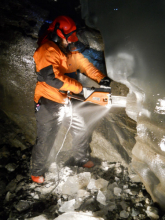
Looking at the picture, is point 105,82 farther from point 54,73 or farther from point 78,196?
point 78,196

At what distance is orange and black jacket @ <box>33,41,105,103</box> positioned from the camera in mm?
1924

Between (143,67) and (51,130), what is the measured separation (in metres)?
1.66

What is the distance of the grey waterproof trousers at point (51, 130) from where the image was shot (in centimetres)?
221

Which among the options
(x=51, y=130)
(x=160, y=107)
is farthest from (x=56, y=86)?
(x=160, y=107)

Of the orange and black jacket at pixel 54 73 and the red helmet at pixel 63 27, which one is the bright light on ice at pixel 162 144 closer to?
the orange and black jacket at pixel 54 73

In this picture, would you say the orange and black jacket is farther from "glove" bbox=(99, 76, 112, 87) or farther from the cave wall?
the cave wall

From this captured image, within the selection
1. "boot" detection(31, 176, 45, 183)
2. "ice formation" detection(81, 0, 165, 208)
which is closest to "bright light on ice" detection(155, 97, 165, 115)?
"ice formation" detection(81, 0, 165, 208)

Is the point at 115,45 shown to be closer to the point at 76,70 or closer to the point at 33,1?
the point at 76,70

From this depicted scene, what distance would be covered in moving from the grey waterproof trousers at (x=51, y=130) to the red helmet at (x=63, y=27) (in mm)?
1074

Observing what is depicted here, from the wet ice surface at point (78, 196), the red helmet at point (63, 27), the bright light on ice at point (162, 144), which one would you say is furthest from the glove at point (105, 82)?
the wet ice surface at point (78, 196)

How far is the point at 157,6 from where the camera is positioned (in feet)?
4.20

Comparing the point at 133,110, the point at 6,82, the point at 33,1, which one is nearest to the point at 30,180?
the point at 6,82

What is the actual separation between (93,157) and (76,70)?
67.8 inches

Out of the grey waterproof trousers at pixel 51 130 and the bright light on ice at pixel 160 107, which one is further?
the grey waterproof trousers at pixel 51 130
